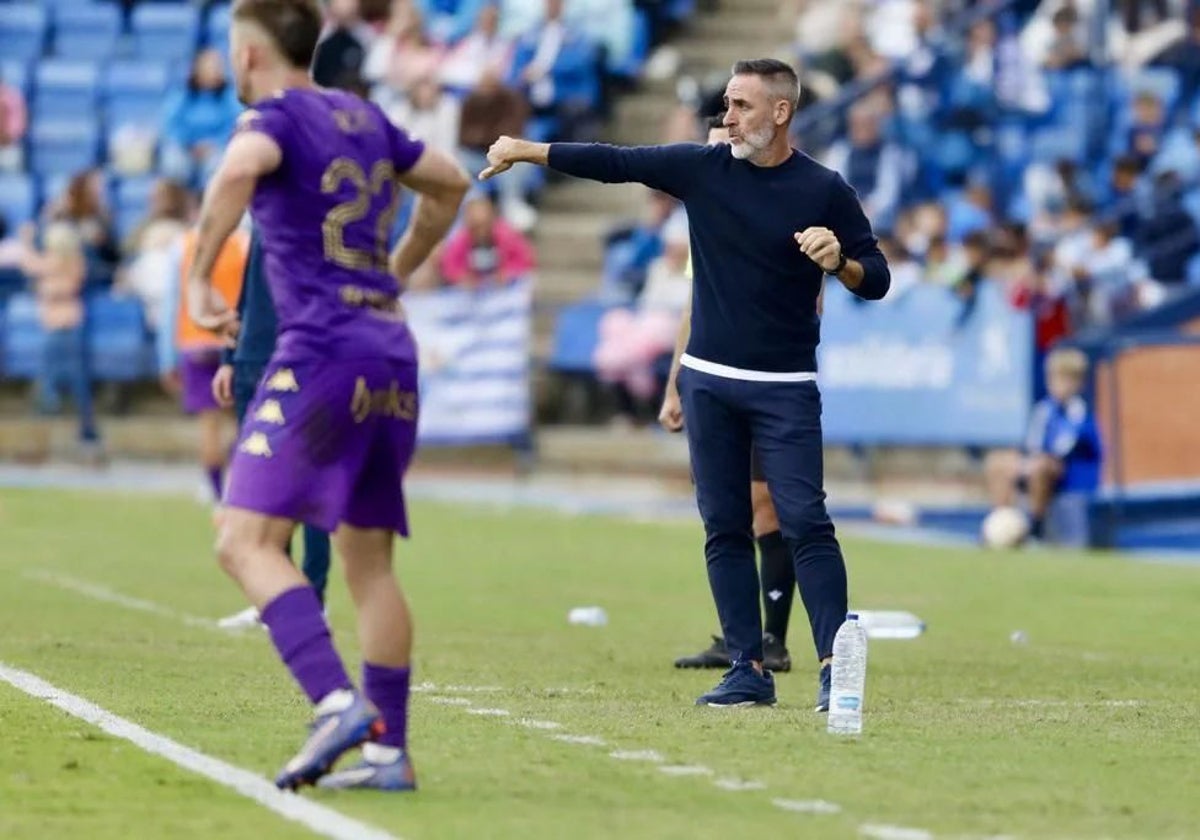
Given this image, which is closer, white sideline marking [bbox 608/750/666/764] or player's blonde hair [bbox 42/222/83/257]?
white sideline marking [bbox 608/750/666/764]

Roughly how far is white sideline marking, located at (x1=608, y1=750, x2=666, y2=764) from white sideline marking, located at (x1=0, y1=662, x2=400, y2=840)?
113 centimetres

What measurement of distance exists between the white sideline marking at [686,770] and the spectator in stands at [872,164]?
16.8 meters

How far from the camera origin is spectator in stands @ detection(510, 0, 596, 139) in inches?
1104

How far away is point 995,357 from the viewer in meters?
21.2

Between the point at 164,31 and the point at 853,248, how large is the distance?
22242 mm

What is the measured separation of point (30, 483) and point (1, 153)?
21.0 ft

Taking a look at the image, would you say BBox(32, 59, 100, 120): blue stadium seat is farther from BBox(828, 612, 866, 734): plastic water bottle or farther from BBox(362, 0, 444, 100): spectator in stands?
BBox(828, 612, 866, 734): plastic water bottle

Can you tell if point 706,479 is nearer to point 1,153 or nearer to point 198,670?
point 198,670

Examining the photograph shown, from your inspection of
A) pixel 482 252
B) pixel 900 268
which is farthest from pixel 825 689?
pixel 482 252

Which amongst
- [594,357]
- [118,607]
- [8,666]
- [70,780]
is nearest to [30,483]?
[594,357]

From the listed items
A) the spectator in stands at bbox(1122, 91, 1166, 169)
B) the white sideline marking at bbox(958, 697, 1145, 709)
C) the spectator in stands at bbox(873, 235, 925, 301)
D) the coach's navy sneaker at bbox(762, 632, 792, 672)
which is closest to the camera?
the white sideline marking at bbox(958, 697, 1145, 709)

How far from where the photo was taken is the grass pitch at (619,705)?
7.11 m

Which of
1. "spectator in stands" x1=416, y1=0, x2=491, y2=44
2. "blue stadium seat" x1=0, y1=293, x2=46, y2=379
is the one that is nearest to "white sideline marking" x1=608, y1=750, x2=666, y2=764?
"blue stadium seat" x1=0, y1=293, x2=46, y2=379

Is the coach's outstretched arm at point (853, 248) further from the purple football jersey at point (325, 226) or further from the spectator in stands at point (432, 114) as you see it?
the spectator in stands at point (432, 114)
